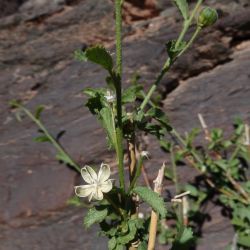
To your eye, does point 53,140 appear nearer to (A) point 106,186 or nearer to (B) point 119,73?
(A) point 106,186

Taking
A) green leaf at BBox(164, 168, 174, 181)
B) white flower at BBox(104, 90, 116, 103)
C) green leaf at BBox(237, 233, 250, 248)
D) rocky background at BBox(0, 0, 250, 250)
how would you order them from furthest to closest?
rocky background at BBox(0, 0, 250, 250)
green leaf at BBox(164, 168, 174, 181)
green leaf at BBox(237, 233, 250, 248)
white flower at BBox(104, 90, 116, 103)

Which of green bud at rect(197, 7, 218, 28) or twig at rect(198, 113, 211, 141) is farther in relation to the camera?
twig at rect(198, 113, 211, 141)

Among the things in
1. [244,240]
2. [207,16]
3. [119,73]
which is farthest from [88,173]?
[244,240]

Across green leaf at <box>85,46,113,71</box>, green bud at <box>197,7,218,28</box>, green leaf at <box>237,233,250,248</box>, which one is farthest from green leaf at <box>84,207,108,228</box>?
green leaf at <box>237,233,250,248</box>

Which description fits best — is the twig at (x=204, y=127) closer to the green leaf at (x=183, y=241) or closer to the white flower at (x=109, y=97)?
the green leaf at (x=183, y=241)

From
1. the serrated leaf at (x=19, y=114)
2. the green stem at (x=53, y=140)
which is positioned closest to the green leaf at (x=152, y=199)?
the green stem at (x=53, y=140)

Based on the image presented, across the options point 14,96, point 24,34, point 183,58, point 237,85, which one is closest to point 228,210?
point 237,85

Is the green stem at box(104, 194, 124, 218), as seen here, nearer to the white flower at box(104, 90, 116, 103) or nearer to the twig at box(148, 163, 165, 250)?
the twig at box(148, 163, 165, 250)
